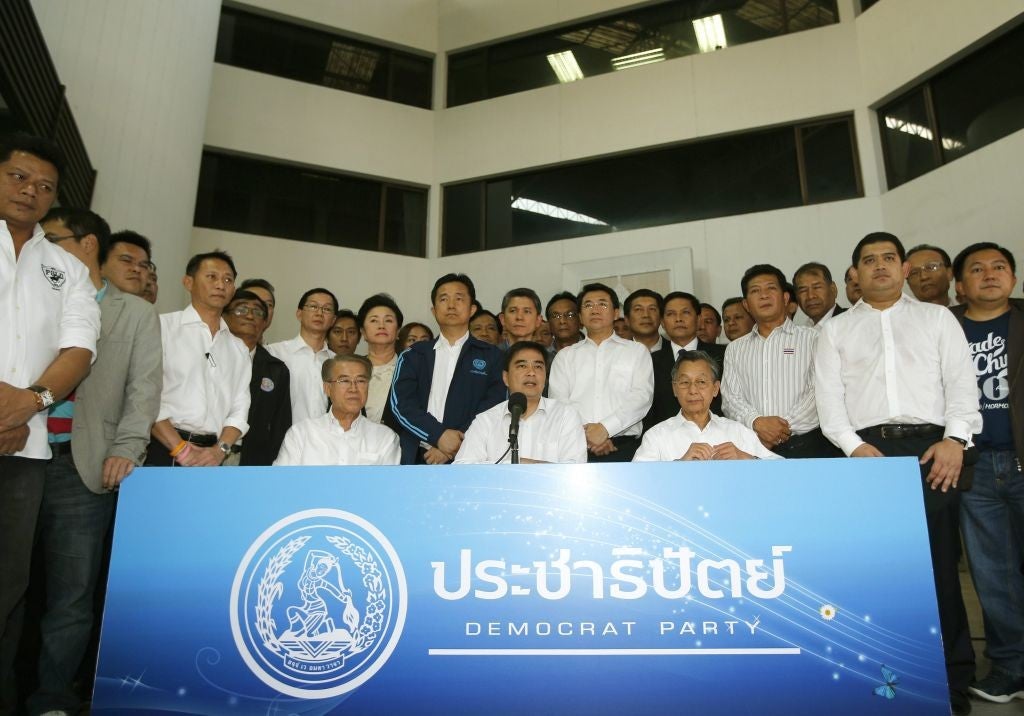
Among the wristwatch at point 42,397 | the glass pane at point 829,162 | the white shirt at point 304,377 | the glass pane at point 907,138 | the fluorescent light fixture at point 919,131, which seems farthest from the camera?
the glass pane at point 829,162

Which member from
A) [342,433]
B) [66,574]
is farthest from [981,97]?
[66,574]

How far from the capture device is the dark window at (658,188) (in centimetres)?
675

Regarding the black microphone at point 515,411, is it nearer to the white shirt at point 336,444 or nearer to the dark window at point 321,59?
the white shirt at point 336,444

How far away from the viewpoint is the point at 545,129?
793cm

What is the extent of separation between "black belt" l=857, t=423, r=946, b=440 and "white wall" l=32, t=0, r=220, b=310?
4447 millimetres

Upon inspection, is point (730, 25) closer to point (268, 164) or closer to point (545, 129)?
point (545, 129)

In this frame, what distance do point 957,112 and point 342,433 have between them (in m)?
6.12

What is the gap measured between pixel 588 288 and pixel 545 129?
183 inches

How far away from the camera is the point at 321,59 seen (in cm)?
823

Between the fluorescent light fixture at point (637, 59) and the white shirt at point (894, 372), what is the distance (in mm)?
5796

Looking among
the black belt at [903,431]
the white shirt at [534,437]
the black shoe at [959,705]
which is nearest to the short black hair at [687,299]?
the white shirt at [534,437]

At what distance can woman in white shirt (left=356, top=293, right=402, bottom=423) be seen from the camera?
375 cm

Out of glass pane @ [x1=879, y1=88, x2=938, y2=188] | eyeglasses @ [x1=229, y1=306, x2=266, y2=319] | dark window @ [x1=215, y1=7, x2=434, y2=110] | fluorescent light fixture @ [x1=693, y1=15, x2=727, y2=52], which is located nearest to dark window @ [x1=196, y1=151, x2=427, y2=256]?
dark window @ [x1=215, y1=7, x2=434, y2=110]

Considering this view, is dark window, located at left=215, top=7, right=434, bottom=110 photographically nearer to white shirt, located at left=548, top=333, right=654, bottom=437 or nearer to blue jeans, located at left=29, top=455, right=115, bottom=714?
white shirt, located at left=548, top=333, right=654, bottom=437
